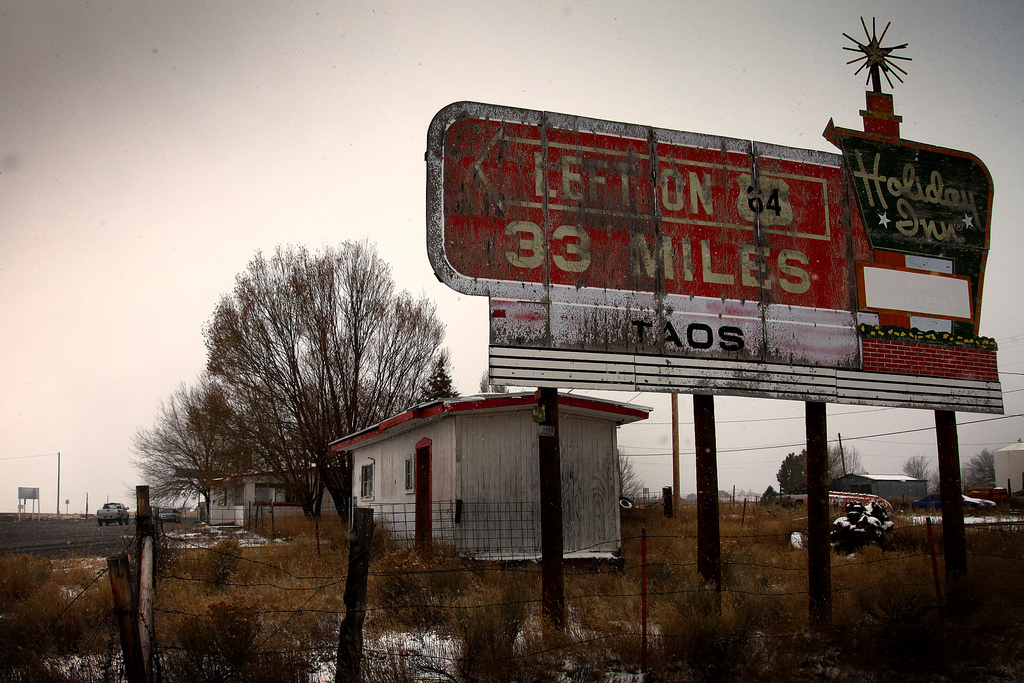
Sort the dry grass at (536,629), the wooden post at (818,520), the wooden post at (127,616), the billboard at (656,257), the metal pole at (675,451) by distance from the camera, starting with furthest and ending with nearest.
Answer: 1. the metal pole at (675,451)
2. the wooden post at (818,520)
3. the billboard at (656,257)
4. the dry grass at (536,629)
5. the wooden post at (127,616)

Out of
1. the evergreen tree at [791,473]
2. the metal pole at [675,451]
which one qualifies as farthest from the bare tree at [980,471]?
the metal pole at [675,451]

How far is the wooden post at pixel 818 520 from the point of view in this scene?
307 inches

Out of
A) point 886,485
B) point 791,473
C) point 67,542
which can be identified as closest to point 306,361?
point 67,542

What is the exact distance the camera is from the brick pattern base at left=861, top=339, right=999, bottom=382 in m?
8.80

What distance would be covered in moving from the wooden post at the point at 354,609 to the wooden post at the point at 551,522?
196cm

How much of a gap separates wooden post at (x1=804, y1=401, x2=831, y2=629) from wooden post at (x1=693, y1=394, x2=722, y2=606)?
1.01 m

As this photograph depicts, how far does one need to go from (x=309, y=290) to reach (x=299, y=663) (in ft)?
68.1

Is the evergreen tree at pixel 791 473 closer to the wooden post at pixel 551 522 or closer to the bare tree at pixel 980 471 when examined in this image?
the bare tree at pixel 980 471

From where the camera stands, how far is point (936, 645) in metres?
6.87

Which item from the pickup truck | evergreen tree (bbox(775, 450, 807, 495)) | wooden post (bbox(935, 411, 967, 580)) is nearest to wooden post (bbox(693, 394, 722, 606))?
wooden post (bbox(935, 411, 967, 580))

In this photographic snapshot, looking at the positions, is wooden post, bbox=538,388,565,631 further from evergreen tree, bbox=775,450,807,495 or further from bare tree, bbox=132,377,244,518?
evergreen tree, bbox=775,450,807,495

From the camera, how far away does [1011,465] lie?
182ft

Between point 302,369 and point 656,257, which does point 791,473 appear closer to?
point 302,369

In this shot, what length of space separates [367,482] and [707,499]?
46.5ft
